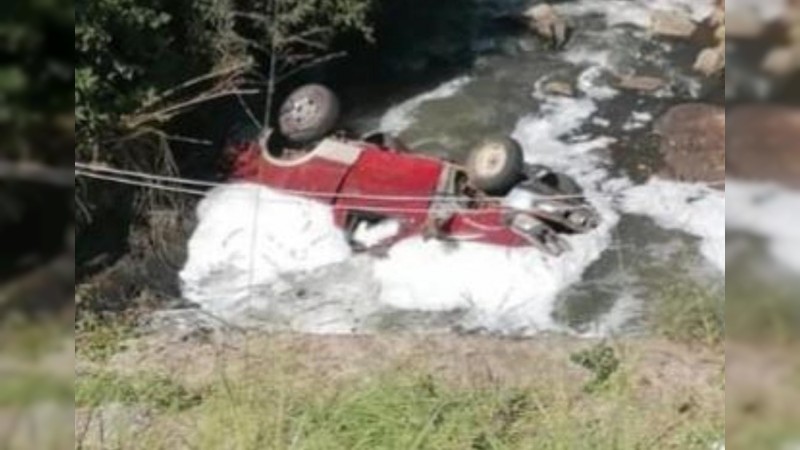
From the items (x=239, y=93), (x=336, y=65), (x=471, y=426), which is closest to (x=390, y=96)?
(x=336, y=65)

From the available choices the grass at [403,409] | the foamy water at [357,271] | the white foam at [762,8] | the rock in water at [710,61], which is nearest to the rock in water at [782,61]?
the white foam at [762,8]

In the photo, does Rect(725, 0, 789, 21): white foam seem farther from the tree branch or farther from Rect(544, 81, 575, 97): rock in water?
Rect(544, 81, 575, 97): rock in water

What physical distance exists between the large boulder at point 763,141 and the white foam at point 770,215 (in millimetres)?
14

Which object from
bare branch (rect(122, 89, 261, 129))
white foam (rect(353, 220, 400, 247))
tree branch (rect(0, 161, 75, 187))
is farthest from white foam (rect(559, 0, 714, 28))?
tree branch (rect(0, 161, 75, 187))

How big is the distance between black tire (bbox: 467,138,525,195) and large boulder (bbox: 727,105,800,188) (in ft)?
3.08

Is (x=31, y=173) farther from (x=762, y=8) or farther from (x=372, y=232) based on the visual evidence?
(x=372, y=232)

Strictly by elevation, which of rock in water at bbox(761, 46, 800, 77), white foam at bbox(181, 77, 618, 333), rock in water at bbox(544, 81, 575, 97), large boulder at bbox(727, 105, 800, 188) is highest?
rock in water at bbox(761, 46, 800, 77)

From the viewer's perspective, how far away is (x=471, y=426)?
7.29ft

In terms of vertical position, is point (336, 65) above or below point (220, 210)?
above

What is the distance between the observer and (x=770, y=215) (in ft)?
5.10

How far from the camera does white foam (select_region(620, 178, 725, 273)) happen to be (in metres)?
Answer: 2.53

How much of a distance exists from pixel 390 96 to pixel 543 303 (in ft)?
1.45

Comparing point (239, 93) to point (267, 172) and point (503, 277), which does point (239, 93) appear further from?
point (503, 277)

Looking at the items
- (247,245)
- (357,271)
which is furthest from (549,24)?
(247,245)
